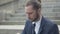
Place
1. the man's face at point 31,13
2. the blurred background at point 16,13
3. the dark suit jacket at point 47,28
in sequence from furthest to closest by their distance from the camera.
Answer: the blurred background at point 16,13 < the dark suit jacket at point 47,28 < the man's face at point 31,13

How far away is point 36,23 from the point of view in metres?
2.59

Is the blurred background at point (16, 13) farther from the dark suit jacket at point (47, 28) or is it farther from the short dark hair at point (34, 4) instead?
the short dark hair at point (34, 4)

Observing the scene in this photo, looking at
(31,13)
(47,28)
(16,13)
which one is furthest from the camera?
(16,13)

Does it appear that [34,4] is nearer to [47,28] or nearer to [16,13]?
[47,28]

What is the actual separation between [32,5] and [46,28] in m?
0.34

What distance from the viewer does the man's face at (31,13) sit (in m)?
2.49

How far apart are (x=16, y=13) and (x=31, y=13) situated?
368 inches

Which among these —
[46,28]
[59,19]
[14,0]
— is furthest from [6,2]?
[46,28]

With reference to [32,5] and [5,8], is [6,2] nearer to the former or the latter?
[5,8]

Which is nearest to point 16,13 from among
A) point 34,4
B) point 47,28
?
point 47,28

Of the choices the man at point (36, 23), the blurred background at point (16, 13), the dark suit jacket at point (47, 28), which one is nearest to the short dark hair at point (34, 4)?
the man at point (36, 23)

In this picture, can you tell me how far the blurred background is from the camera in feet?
31.6

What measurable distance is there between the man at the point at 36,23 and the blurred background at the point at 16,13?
19.5 ft

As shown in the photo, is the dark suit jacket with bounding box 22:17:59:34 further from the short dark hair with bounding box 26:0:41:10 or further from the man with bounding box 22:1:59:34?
the short dark hair with bounding box 26:0:41:10
